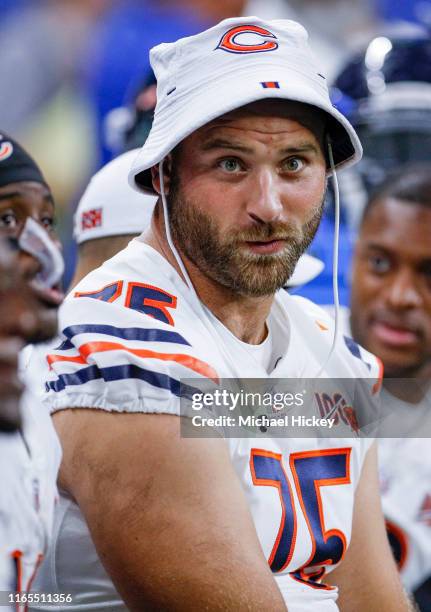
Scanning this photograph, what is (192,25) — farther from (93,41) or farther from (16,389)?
(16,389)

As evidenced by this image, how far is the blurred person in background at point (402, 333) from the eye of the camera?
11.1ft

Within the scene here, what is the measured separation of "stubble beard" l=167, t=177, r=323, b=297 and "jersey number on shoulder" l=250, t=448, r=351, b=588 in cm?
32

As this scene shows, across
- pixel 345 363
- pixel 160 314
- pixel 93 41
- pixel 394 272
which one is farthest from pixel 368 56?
pixel 160 314

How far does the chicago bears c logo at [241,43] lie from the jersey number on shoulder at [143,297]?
0.46 meters

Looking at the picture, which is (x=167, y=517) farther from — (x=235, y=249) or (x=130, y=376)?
(x=235, y=249)

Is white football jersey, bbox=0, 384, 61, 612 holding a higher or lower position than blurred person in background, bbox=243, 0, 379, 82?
lower

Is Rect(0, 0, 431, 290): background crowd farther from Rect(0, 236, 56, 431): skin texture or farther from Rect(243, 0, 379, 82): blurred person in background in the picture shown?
Rect(0, 236, 56, 431): skin texture

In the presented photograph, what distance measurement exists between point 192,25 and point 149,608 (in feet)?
11.2

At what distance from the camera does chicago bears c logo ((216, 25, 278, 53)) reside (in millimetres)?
2203

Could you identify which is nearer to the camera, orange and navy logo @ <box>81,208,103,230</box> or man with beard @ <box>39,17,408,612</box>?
man with beard @ <box>39,17,408,612</box>

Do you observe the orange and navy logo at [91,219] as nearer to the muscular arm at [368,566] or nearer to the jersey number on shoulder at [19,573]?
the muscular arm at [368,566]

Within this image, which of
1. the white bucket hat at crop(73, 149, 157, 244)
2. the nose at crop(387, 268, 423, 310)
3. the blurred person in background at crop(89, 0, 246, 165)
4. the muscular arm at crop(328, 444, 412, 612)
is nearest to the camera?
the muscular arm at crop(328, 444, 412, 612)

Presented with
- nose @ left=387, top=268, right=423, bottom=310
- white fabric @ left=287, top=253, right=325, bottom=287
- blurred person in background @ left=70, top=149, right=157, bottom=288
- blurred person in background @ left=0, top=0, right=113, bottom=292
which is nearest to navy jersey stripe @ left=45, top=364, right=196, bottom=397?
blurred person in background @ left=70, top=149, right=157, bottom=288

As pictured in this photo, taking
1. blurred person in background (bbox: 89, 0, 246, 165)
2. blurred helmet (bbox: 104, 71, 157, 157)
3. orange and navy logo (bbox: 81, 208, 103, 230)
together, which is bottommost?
orange and navy logo (bbox: 81, 208, 103, 230)
